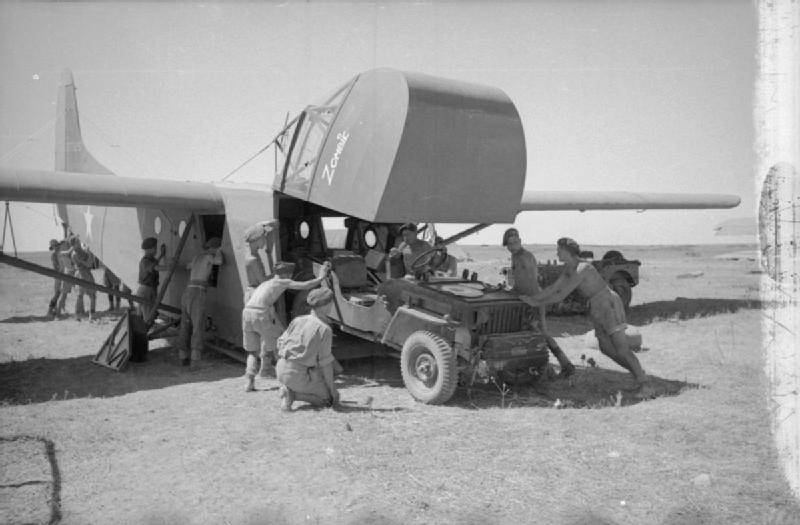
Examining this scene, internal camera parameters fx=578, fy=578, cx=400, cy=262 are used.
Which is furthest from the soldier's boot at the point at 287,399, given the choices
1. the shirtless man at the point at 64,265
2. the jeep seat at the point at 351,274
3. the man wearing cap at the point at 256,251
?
the shirtless man at the point at 64,265

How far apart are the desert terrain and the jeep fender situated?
0.77 meters

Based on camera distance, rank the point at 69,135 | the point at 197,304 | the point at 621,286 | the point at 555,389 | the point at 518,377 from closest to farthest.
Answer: the point at 518,377 → the point at 555,389 → the point at 197,304 → the point at 621,286 → the point at 69,135

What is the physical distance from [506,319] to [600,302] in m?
1.26

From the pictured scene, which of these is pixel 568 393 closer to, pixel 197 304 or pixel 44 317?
pixel 197 304

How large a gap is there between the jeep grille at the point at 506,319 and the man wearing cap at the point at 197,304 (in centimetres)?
497

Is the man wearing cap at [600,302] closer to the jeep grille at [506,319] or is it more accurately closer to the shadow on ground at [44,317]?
the jeep grille at [506,319]

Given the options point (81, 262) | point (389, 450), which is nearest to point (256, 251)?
point (389, 450)

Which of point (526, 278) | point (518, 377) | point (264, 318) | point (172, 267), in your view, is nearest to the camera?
point (518, 377)

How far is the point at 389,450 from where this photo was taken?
556 centimetres

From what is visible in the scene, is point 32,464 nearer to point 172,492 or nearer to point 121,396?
point 172,492

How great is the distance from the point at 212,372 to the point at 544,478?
20.5 feet

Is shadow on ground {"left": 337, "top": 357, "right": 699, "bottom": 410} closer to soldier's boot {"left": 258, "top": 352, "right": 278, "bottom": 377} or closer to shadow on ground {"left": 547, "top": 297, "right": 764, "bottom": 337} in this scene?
soldier's boot {"left": 258, "top": 352, "right": 278, "bottom": 377}

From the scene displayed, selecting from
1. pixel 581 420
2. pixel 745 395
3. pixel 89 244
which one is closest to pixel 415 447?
pixel 581 420

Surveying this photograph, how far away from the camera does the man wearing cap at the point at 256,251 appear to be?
29.1 feet
